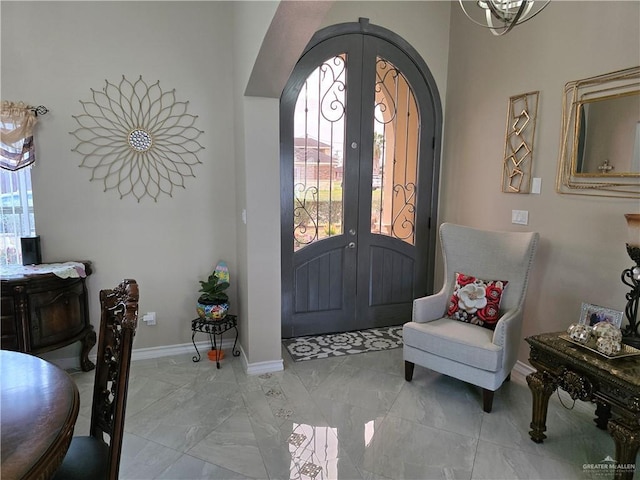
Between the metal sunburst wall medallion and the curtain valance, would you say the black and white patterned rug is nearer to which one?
the metal sunburst wall medallion

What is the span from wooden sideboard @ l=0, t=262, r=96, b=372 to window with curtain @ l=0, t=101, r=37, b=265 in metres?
0.43

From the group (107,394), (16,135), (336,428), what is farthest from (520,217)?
(16,135)

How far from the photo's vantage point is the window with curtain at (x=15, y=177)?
272 cm

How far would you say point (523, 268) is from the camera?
2.79 metres

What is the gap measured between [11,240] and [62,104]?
3.42 ft

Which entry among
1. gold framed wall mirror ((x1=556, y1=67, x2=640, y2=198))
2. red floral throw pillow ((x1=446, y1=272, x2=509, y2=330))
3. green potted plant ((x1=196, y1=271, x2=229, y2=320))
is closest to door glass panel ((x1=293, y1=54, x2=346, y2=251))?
green potted plant ((x1=196, y1=271, x2=229, y2=320))

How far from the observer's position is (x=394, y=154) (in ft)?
12.6

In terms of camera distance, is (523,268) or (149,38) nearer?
(523,268)

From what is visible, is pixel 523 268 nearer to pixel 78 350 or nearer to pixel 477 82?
pixel 477 82

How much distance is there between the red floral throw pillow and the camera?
2.83 m

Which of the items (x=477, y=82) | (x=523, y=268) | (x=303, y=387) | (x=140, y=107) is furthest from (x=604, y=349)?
(x=140, y=107)

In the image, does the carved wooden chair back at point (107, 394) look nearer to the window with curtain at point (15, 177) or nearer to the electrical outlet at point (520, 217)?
the window with curtain at point (15, 177)

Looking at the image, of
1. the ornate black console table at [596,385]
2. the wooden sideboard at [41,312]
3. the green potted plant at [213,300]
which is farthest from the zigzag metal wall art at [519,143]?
the wooden sideboard at [41,312]

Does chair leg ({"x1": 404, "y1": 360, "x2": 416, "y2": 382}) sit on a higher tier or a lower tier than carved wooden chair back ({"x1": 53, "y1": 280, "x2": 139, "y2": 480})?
lower
